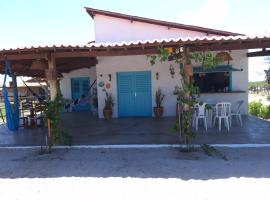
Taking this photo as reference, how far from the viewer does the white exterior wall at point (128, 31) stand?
44.8 feet

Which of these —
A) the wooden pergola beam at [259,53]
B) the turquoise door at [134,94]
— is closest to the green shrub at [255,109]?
the wooden pergola beam at [259,53]

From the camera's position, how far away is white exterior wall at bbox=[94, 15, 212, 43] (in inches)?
538

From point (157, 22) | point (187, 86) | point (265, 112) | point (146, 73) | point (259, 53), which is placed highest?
point (157, 22)

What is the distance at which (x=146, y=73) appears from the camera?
13.0 metres

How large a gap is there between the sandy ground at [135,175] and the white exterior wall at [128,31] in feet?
24.8

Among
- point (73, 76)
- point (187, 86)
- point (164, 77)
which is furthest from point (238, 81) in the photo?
point (73, 76)

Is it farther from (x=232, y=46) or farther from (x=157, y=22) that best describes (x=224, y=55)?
(x=157, y=22)

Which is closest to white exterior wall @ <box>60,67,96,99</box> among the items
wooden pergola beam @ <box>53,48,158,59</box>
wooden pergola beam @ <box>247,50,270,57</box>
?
wooden pergola beam @ <box>247,50,270,57</box>

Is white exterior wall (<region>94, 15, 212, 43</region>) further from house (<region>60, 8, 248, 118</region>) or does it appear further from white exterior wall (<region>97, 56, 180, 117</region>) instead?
white exterior wall (<region>97, 56, 180, 117</region>)

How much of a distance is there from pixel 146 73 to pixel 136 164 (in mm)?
7060

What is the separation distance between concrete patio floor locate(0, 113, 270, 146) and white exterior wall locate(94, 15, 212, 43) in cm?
429

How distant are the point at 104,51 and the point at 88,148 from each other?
2560mm
